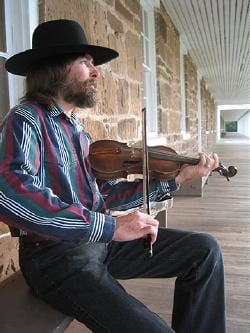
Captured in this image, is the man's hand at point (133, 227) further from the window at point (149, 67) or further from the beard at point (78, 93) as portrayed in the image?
the window at point (149, 67)

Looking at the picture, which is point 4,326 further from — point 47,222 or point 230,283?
point 230,283

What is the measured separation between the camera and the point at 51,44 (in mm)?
1396

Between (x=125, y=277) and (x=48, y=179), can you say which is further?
(x=125, y=277)

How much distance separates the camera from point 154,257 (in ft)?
5.06

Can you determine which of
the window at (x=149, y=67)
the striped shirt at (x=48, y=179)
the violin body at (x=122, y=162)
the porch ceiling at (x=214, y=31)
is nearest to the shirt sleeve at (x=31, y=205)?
the striped shirt at (x=48, y=179)

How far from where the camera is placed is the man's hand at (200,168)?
161cm

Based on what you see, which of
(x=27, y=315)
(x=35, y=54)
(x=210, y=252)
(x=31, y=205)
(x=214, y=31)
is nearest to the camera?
(x=31, y=205)

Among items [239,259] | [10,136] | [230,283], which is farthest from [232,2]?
[10,136]

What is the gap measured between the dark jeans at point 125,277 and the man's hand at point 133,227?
15 cm

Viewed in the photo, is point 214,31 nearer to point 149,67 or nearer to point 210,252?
point 149,67

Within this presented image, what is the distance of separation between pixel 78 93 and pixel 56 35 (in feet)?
0.68

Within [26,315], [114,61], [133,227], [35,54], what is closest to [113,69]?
[114,61]

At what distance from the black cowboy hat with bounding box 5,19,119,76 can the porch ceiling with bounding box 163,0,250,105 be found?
3946mm

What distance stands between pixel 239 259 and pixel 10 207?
206cm
